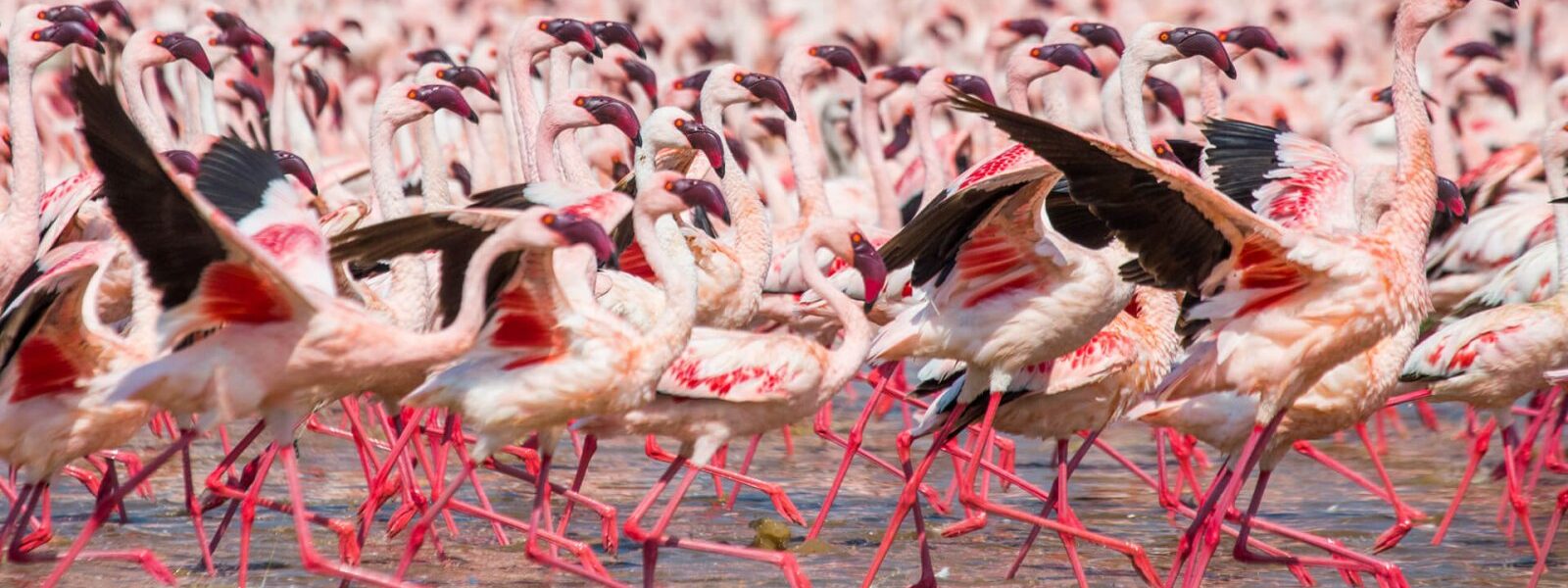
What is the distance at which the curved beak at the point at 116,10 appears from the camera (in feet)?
38.6

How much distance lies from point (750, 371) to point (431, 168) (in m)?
2.51

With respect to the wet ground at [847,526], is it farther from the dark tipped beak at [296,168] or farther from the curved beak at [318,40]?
the curved beak at [318,40]

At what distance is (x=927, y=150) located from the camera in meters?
11.6

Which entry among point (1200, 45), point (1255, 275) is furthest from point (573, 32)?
point (1255, 275)

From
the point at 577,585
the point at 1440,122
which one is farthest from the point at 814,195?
the point at 1440,122

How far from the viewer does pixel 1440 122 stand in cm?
1367

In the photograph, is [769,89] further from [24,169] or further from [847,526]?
[24,169]

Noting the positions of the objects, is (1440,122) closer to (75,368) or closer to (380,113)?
(380,113)

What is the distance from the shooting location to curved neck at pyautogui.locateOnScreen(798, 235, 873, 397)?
22.6ft

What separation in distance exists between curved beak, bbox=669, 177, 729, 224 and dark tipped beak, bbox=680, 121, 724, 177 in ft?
5.32

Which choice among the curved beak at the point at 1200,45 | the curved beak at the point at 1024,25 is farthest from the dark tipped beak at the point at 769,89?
the curved beak at the point at 1024,25

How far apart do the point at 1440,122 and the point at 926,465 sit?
7.54 m

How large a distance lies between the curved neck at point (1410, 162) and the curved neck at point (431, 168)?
12.1 feet

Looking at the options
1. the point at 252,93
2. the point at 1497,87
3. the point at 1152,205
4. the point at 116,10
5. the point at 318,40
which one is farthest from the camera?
the point at 1497,87
